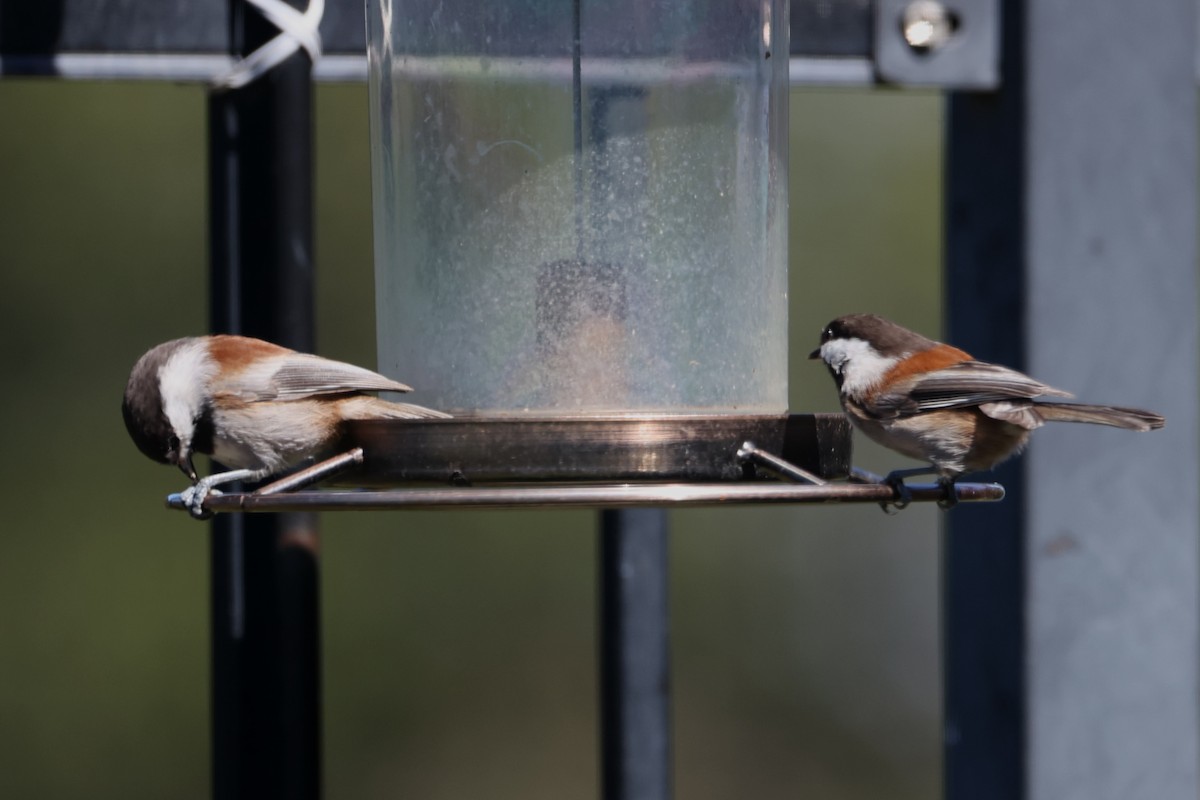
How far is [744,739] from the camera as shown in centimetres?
695

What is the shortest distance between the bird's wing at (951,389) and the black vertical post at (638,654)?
59 cm

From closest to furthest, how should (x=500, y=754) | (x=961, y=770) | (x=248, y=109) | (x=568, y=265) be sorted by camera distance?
1. (x=568, y=265)
2. (x=248, y=109)
3. (x=961, y=770)
4. (x=500, y=754)

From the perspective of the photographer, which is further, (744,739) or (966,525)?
(744,739)

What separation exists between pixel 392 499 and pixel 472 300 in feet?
2.50

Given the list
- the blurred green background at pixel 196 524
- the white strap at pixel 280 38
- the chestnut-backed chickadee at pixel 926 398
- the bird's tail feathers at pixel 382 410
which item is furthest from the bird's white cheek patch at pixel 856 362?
the blurred green background at pixel 196 524

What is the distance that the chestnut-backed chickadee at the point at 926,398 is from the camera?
318cm

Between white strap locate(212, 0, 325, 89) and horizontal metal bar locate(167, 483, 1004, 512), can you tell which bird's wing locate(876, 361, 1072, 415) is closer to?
horizontal metal bar locate(167, 483, 1004, 512)

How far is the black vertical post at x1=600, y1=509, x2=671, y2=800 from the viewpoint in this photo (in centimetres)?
323

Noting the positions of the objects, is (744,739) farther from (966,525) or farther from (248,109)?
(248,109)

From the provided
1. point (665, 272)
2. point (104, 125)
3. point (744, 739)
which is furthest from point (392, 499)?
point (744, 739)

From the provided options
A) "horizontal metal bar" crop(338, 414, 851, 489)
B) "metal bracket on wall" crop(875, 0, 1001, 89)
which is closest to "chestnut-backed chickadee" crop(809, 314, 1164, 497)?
"metal bracket on wall" crop(875, 0, 1001, 89)

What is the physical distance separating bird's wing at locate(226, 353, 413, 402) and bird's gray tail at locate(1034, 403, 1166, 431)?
1.39 metres

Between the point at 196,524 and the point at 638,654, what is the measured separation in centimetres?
352

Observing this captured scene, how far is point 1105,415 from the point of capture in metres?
2.96
